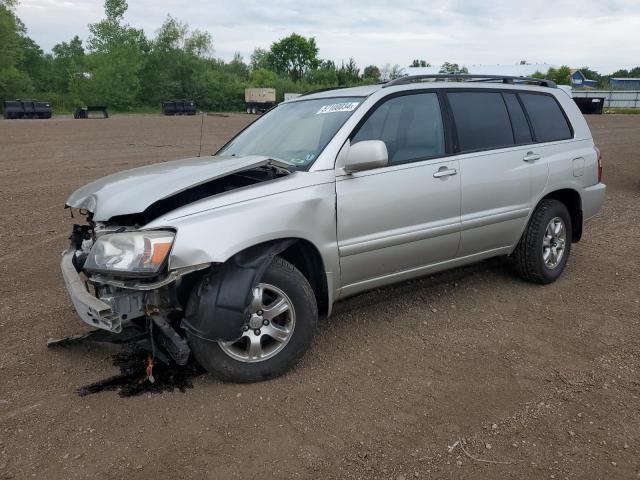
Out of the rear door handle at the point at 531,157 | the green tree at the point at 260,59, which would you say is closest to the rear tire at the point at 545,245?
the rear door handle at the point at 531,157

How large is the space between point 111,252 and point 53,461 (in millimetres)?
Result: 1103

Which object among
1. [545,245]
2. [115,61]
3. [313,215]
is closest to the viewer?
[313,215]

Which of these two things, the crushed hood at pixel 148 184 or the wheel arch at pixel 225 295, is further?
the crushed hood at pixel 148 184

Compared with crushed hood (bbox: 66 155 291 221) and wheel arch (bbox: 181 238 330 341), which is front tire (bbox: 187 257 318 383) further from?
crushed hood (bbox: 66 155 291 221)

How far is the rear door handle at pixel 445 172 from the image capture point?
13.6 feet

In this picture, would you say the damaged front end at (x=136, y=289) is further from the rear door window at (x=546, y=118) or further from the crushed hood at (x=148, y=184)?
the rear door window at (x=546, y=118)

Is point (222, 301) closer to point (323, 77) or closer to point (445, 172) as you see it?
point (445, 172)

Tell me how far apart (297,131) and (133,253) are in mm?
1750

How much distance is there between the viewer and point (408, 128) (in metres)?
4.18

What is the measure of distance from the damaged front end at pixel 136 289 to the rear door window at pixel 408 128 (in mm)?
1625

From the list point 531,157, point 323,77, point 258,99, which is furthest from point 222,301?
point 323,77

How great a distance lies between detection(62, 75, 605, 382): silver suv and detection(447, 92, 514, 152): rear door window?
1 centimetres

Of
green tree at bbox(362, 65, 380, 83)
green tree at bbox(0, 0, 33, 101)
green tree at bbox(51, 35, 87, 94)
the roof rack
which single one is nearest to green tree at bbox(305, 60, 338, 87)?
green tree at bbox(362, 65, 380, 83)

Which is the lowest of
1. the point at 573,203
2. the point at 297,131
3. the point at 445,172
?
the point at 573,203
